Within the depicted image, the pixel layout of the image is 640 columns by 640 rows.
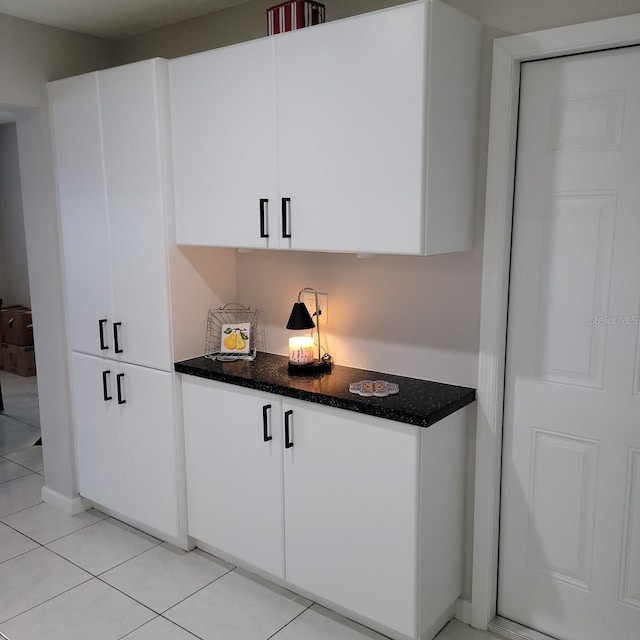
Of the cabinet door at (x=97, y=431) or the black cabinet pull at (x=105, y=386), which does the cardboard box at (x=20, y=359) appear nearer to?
the cabinet door at (x=97, y=431)

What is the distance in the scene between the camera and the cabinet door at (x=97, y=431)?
3104mm

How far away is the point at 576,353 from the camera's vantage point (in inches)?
85.8

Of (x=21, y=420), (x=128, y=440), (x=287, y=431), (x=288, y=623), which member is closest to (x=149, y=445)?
(x=128, y=440)

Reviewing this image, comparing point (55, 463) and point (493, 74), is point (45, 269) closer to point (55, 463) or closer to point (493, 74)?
point (55, 463)

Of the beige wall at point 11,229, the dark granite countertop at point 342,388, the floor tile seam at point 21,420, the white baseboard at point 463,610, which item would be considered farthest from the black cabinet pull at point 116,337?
the beige wall at point 11,229

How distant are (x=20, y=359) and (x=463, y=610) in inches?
214

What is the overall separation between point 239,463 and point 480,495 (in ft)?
3.23

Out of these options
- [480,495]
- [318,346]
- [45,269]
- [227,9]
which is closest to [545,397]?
[480,495]

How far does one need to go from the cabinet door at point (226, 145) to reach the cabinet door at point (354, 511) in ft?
2.52

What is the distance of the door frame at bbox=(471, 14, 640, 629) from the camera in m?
1.98

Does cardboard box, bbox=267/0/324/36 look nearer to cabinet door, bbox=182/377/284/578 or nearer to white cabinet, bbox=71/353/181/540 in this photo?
cabinet door, bbox=182/377/284/578

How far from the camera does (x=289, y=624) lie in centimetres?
244

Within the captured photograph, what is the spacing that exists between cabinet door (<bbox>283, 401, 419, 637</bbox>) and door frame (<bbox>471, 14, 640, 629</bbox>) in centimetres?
36

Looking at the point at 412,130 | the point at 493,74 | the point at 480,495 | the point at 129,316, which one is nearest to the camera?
the point at 412,130
